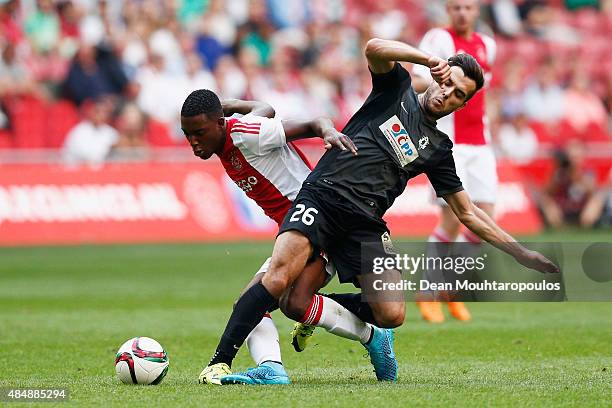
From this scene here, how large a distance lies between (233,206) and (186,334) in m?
9.07

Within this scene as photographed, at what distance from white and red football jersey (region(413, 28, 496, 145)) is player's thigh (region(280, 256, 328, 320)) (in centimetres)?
379

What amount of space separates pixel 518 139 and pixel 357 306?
1487 centimetres

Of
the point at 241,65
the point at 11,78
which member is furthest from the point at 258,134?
the point at 241,65

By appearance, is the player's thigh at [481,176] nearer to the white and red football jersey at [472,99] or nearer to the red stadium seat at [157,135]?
the white and red football jersey at [472,99]

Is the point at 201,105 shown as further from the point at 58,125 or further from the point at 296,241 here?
the point at 58,125

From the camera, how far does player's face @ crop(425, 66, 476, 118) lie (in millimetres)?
7070

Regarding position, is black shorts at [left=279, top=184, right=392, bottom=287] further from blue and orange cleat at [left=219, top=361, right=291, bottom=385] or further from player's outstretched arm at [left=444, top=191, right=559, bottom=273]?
blue and orange cleat at [left=219, top=361, right=291, bottom=385]

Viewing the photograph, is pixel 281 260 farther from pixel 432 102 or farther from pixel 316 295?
pixel 432 102

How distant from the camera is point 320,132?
6996 mm


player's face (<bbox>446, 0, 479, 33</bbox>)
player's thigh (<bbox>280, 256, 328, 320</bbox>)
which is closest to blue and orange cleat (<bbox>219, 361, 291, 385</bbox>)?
player's thigh (<bbox>280, 256, 328, 320</bbox>)

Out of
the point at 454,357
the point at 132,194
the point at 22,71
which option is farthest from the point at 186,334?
the point at 22,71

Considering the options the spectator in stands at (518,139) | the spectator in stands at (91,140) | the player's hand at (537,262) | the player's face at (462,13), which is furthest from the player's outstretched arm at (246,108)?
the spectator in stands at (518,139)

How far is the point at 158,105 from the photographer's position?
20156 mm

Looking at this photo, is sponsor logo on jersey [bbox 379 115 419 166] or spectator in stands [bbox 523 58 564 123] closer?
sponsor logo on jersey [bbox 379 115 419 166]
